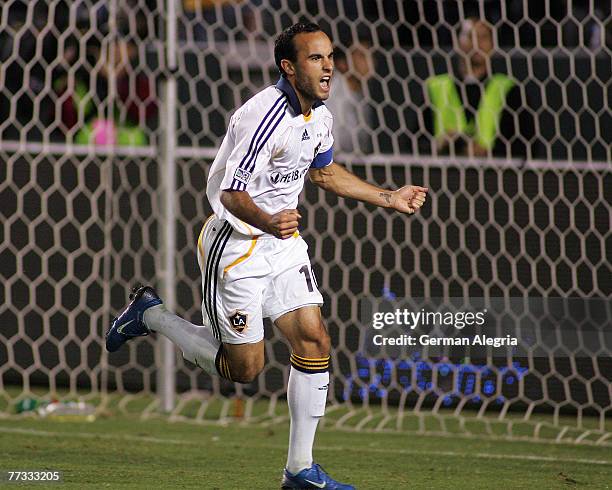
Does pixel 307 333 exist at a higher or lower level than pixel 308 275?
lower

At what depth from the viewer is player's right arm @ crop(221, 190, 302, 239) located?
14.3ft

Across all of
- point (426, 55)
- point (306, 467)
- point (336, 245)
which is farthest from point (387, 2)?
point (306, 467)

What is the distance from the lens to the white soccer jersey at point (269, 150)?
4.57m

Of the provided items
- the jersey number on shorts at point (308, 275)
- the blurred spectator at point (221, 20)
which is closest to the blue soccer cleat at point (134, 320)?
the jersey number on shorts at point (308, 275)

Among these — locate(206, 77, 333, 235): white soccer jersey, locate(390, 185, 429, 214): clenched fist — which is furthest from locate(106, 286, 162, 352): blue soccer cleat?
locate(390, 185, 429, 214): clenched fist

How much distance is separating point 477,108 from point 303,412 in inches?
129

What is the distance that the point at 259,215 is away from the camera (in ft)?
14.6

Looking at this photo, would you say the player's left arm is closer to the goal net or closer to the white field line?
the white field line

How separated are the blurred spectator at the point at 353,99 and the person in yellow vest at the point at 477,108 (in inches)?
15.6

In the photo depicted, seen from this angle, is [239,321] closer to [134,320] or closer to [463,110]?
[134,320]

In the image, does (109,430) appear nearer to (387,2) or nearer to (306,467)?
(306,467)

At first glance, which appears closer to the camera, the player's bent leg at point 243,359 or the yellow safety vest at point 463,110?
the player's bent leg at point 243,359

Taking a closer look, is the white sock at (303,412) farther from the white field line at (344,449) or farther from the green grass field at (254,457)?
the white field line at (344,449)

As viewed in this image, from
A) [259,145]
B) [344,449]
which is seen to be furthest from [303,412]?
[344,449]
